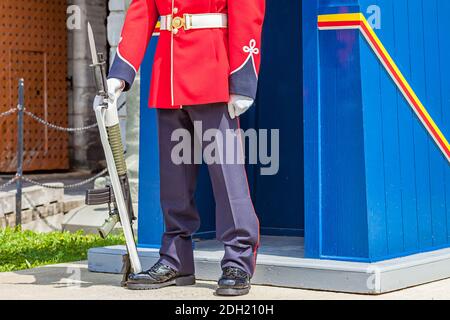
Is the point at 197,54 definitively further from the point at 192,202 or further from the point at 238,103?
the point at 192,202

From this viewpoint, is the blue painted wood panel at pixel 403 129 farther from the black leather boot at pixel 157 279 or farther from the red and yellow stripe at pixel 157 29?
the red and yellow stripe at pixel 157 29

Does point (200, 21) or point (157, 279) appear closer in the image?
point (200, 21)

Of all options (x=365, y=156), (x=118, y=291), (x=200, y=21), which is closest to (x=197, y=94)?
(x=200, y=21)

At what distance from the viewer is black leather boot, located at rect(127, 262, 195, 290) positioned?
4891 mm

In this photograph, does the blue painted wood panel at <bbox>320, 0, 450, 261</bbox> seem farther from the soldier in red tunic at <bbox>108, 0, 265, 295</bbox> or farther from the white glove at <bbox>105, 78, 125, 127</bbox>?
the white glove at <bbox>105, 78, 125, 127</bbox>

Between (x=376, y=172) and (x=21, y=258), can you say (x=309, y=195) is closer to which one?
(x=376, y=172)

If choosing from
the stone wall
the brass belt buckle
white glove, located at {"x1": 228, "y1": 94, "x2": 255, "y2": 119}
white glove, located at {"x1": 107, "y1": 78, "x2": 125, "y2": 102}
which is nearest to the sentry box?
white glove, located at {"x1": 228, "y1": 94, "x2": 255, "y2": 119}

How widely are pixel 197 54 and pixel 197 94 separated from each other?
0.19 m

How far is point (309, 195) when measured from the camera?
5.00 m

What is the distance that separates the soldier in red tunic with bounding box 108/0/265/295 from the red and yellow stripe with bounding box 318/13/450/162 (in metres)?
0.38

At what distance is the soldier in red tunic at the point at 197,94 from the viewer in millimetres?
4711

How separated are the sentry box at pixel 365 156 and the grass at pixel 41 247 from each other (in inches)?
43.0

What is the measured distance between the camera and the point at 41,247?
7.38 meters
